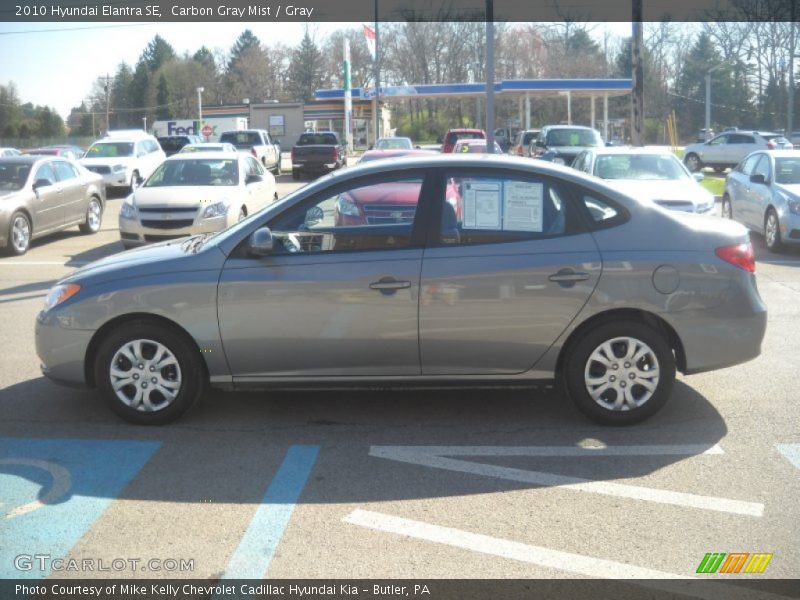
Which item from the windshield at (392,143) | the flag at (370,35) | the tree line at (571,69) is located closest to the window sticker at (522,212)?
the windshield at (392,143)

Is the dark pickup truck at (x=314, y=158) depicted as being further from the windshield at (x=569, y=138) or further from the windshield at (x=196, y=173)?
the windshield at (x=196, y=173)

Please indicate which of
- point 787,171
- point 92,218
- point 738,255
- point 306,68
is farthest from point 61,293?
point 306,68

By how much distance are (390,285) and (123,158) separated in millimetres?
24384

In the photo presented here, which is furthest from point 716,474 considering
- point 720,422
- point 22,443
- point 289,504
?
point 22,443

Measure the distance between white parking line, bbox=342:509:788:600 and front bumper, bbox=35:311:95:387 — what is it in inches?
94.9

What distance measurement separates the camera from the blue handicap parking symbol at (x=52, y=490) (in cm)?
402

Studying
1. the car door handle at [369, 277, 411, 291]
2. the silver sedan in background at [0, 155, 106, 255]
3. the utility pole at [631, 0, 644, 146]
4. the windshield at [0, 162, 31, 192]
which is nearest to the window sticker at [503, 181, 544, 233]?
the car door handle at [369, 277, 411, 291]

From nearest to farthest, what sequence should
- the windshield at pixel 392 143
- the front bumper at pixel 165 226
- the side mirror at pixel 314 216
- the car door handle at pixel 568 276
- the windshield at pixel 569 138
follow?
the car door handle at pixel 568 276 < the side mirror at pixel 314 216 < the front bumper at pixel 165 226 < the windshield at pixel 569 138 < the windshield at pixel 392 143

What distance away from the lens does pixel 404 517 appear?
14.3ft

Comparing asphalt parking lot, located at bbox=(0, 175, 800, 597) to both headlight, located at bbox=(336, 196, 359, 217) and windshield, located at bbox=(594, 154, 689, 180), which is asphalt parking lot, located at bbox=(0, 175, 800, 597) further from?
windshield, located at bbox=(594, 154, 689, 180)

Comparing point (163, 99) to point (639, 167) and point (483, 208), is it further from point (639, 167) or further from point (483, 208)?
point (483, 208)

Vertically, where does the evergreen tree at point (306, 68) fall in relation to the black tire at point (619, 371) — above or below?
above

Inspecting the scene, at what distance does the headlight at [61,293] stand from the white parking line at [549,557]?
2620 millimetres

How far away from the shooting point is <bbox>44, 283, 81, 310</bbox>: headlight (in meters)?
5.77
